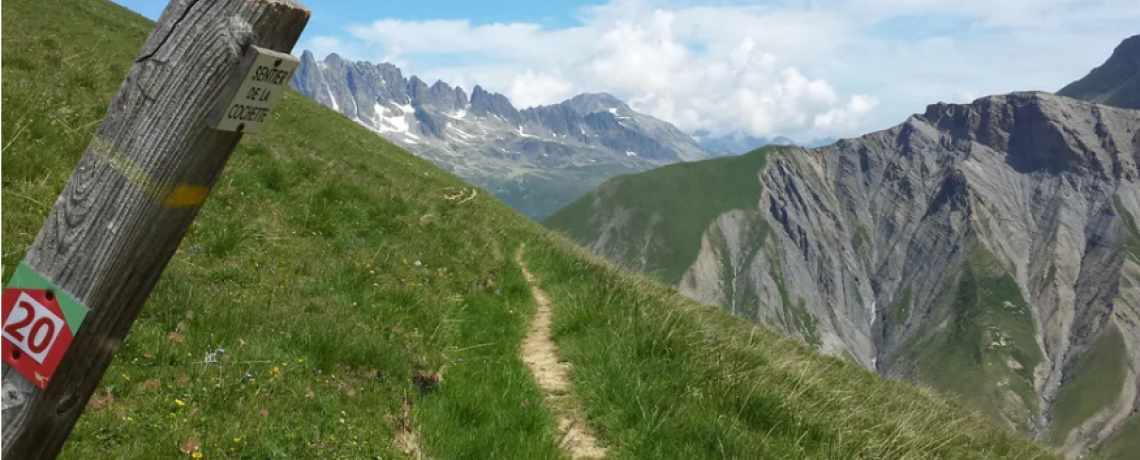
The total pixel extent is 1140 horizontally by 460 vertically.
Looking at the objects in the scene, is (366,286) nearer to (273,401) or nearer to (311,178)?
(273,401)

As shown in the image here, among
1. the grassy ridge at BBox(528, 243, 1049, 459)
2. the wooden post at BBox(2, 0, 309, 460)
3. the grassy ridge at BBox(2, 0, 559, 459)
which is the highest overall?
the wooden post at BBox(2, 0, 309, 460)

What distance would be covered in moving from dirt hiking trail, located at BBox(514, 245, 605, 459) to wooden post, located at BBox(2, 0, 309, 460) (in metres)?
5.71

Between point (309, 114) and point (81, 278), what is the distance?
3506cm

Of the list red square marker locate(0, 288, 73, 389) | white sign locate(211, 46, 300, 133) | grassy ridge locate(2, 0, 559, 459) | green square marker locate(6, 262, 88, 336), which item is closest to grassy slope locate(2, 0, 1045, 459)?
grassy ridge locate(2, 0, 559, 459)

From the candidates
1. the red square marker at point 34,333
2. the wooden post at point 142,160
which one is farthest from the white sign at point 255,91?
the red square marker at point 34,333

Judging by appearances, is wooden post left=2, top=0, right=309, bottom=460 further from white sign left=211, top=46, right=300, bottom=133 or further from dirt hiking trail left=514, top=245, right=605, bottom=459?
dirt hiking trail left=514, top=245, right=605, bottom=459

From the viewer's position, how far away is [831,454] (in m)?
8.11

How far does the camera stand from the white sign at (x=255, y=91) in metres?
3.08

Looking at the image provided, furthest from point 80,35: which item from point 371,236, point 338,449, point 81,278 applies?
point 81,278

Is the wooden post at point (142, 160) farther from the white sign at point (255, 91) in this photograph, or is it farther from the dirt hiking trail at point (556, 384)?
the dirt hiking trail at point (556, 384)

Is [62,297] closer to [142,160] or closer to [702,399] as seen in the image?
[142,160]

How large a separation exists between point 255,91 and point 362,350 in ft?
18.4

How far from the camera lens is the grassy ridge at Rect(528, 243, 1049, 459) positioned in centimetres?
806

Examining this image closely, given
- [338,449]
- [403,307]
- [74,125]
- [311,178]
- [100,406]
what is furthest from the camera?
[311,178]
